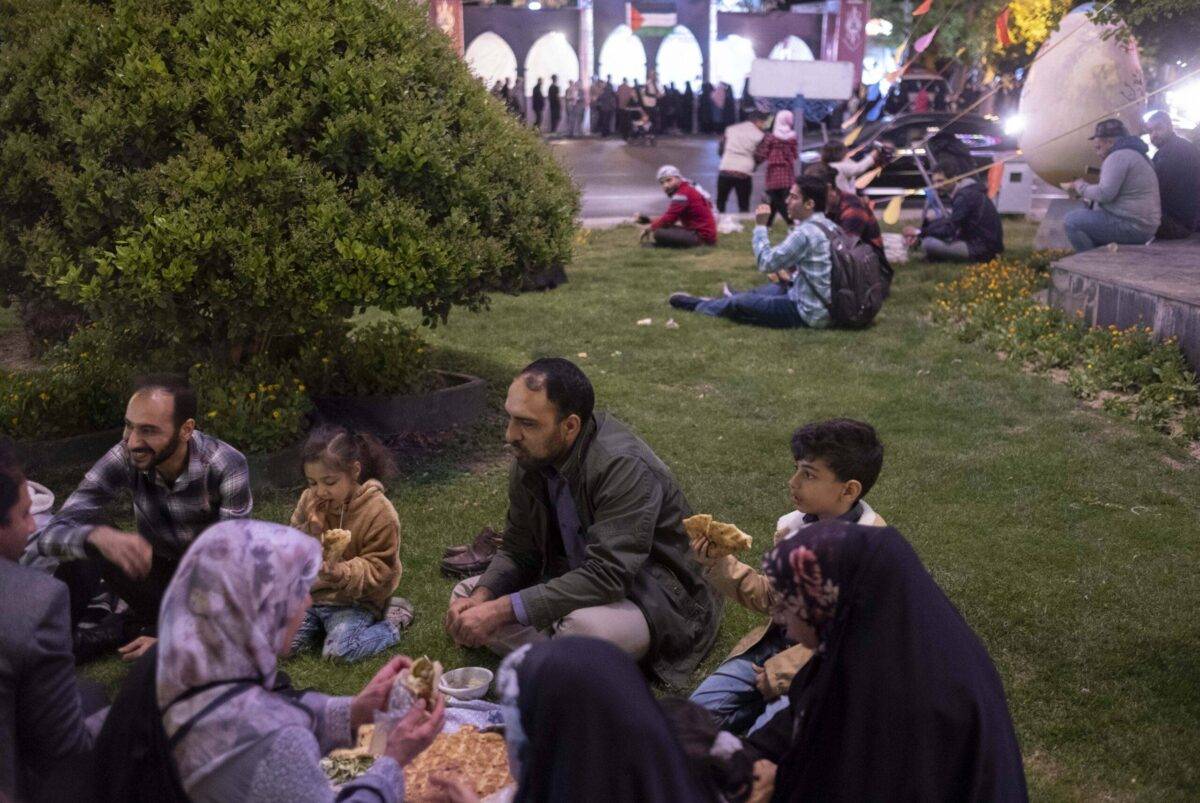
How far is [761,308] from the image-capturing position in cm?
1049

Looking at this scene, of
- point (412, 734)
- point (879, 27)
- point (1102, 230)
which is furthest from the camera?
point (879, 27)

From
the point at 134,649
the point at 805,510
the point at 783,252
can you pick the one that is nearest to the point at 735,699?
the point at 805,510

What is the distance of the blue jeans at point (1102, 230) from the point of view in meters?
10.9

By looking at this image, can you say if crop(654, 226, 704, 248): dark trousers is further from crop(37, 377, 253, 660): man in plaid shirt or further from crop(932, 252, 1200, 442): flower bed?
crop(37, 377, 253, 660): man in plaid shirt

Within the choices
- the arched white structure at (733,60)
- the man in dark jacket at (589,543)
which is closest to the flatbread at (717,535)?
the man in dark jacket at (589,543)

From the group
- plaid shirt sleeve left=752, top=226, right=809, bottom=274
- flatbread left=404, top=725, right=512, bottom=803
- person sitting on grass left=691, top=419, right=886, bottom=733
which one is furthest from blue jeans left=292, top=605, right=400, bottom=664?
plaid shirt sleeve left=752, top=226, right=809, bottom=274

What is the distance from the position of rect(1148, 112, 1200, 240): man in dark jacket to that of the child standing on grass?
29.0 feet

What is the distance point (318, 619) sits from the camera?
4.97 m

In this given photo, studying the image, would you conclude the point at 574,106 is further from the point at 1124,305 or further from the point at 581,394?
the point at 581,394

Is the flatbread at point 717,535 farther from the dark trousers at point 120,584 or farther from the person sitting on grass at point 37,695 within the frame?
the dark trousers at point 120,584

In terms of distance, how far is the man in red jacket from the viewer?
47.4 ft

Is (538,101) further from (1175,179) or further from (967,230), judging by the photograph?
(1175,179)

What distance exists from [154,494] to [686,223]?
10554mm

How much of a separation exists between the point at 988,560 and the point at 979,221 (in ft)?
26.3
